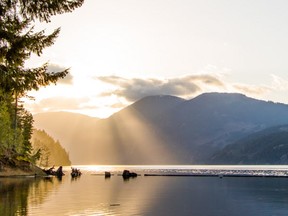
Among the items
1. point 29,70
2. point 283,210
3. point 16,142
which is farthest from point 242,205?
point 16,142

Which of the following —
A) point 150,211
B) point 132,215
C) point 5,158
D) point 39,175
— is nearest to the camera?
point 132,215

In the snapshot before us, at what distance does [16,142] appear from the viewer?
128375 mm

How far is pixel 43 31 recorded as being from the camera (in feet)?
105

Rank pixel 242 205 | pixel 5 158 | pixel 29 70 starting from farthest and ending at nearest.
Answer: pixel 5 158
pixel 242 205
pixel 29 70

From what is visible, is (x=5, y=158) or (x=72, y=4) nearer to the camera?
(x=72, y=4)

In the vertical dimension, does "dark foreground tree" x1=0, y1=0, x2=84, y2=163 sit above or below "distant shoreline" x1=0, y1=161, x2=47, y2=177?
above

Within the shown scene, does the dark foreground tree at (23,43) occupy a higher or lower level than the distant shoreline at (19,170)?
higher

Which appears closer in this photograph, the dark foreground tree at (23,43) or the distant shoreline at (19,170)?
the dark foreground tree at (23,43)

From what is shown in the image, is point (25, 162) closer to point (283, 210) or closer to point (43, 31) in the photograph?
point (283, 210)

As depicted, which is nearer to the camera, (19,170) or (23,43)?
(23,43)

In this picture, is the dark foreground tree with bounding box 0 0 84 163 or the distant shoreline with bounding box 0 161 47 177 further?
the distant shoreline with bounding box 0 161 47 177

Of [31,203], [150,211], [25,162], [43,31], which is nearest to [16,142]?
[25,162]

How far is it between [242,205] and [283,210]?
7420 mm

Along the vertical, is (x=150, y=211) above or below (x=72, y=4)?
below
